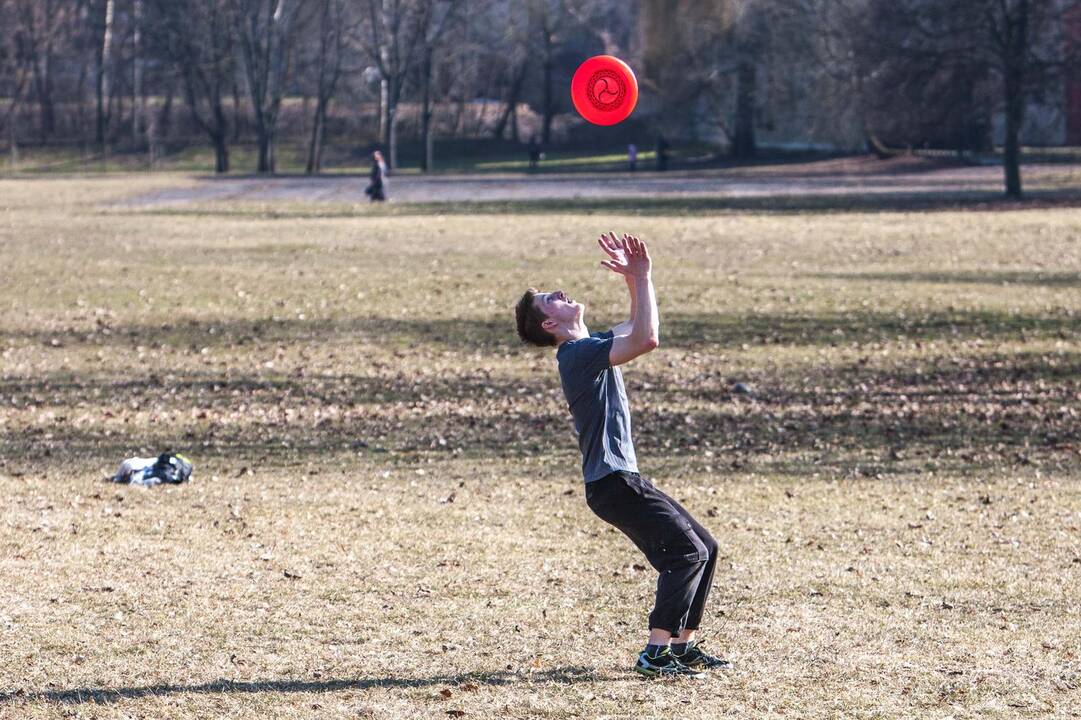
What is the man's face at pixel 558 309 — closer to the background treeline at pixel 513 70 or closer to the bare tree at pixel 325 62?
the background treeline at pixel 513 70

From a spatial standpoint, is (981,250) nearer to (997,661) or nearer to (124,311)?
(124,311)

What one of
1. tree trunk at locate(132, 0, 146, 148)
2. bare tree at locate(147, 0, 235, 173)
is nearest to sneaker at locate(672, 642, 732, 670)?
bare tree at locate(147, 0, 235, 173)

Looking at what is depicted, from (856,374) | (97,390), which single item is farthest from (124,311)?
(856,374)

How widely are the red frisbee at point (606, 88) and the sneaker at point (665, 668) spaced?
284 cm

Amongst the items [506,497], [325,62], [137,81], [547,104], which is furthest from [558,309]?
[137,81]

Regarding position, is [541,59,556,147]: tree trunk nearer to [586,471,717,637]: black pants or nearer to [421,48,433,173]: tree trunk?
[421,48,433,173]: tree trunk

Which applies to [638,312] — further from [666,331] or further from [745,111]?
[745,111]

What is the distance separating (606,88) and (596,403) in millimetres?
2125

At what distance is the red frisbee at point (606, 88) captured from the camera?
7.39 meters

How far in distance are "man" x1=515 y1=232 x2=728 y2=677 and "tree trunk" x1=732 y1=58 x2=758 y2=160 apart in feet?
214

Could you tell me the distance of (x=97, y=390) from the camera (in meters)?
15.1

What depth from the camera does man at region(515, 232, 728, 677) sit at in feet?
19.7

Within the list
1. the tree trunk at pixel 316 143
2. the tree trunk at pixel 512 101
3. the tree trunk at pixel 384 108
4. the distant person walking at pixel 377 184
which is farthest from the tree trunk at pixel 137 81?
the distant person walking at pixel 377 184

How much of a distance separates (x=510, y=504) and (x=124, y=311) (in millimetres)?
12708
